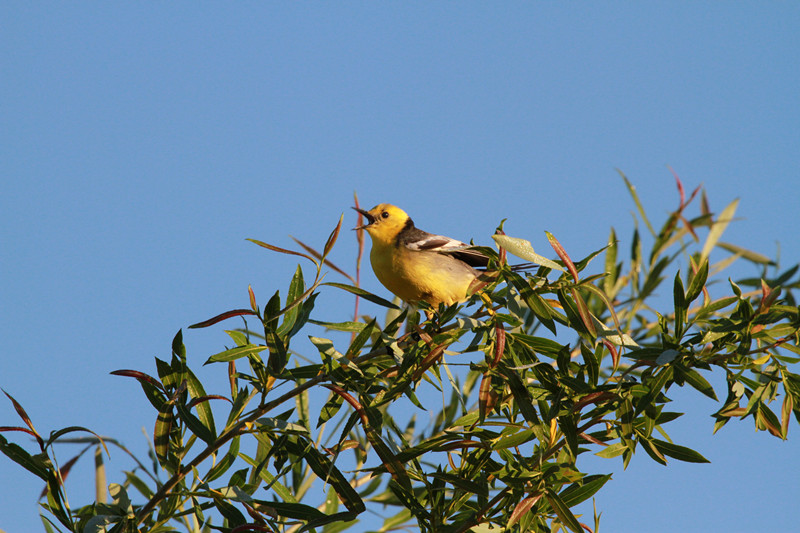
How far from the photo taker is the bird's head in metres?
4.55

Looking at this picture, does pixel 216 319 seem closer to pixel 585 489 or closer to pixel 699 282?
pixel 585 489

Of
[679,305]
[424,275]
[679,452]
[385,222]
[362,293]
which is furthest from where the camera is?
[385,222]

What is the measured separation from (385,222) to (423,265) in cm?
86

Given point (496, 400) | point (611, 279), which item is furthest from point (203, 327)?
point (611, 279)

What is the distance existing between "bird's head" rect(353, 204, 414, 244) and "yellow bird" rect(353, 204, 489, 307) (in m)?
0.02

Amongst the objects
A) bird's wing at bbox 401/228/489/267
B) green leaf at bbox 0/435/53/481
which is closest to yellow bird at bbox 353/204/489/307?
bird's wing at bbox 401/228/489/267

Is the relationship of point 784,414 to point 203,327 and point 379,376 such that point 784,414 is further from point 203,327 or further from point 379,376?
point 203,327

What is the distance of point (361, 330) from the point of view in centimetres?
239

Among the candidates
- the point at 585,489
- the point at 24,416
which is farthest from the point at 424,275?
the point at 24,416

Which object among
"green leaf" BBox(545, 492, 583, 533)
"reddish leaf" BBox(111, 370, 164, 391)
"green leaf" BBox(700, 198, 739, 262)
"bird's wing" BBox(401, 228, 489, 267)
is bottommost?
"green leaf" BBox(545, 492, 583, 533)

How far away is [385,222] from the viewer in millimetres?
4750

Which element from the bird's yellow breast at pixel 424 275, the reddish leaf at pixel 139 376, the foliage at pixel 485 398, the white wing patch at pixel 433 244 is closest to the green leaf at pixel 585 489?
the foliage at pixel 485 398

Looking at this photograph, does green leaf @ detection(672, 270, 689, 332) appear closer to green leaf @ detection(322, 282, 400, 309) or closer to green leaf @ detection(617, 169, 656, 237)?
green leaf @ detection(322, 282, 400, 309)

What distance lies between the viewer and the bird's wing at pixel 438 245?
4.11 meters
